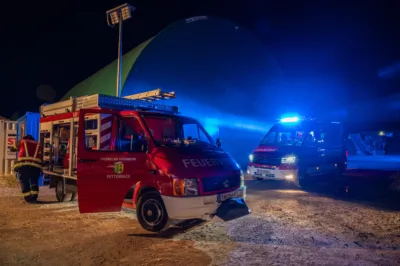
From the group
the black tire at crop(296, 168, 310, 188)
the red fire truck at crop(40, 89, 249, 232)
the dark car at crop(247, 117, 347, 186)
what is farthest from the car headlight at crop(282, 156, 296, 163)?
the red fire truck at crop(40, 89, 249, 232)

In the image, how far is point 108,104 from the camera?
6.98 m

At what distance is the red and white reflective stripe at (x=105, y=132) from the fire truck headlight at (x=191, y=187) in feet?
6.37

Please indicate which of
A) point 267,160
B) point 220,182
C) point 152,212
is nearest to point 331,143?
point 267,160

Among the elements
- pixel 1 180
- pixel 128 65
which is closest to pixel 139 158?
pixel 1 180

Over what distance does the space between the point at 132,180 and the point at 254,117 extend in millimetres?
18704

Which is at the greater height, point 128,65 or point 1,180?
point 128,65

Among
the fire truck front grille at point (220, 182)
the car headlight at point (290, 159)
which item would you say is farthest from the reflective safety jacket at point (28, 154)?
the car headlight at point (290, 159)

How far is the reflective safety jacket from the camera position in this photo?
333 inches

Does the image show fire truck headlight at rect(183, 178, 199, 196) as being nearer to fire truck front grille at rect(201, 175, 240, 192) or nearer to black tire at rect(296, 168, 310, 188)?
fire truck front grille at rect(201, 175, 240, 192)

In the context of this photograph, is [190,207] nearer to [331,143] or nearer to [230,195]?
[230,195]

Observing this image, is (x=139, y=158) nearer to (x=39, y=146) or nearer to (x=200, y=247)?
(x=200, y=247)

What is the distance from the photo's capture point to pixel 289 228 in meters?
6.04

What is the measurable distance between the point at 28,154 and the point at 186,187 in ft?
17.3

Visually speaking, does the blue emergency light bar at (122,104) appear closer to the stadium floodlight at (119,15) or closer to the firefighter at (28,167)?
the firefighter at (28,167)
